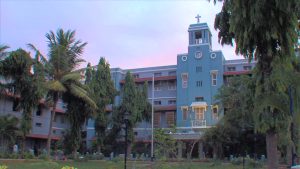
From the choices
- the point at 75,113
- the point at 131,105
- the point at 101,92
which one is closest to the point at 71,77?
the point at 75,113

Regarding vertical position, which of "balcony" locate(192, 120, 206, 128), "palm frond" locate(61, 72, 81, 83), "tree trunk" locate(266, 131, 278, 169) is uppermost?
"palm frond" locate(61, 72, 81, 83)

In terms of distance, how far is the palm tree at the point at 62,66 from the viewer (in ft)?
103

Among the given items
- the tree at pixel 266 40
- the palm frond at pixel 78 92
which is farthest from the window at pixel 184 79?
the tree at pixel 266 40

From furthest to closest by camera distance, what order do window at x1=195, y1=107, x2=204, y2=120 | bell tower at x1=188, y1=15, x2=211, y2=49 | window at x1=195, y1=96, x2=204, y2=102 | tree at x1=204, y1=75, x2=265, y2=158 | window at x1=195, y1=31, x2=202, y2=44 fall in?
window at x1=195, y1=31, x2=202, y2=44 < window at x1=195, y1=96, x2=204, y2=102 < bell tower at x1=188, y1=15, x2=211, y2=49 < window at x1=195, y1=107, x2=204, y2=120 < tree at x1=204, y1=75, x2=265, y2=158

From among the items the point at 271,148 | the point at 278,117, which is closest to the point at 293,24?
the point at 278,117

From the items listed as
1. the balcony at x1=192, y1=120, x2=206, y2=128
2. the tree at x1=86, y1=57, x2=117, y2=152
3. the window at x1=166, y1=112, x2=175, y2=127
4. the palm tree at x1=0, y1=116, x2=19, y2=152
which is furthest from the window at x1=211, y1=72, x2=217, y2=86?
the palm tree at x1=0, y1=116, x2=19, y2=152

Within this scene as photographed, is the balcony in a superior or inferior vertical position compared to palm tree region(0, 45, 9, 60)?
inferior

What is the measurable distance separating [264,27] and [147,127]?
42685mm

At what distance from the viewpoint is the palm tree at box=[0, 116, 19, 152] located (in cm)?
3472

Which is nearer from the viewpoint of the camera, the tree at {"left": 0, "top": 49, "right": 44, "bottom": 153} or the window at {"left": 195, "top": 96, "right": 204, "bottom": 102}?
the tree at {"left": 0, "top": 49, "right": 44, "bottom": 153}

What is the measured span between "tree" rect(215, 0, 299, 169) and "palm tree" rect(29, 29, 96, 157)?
16.6m

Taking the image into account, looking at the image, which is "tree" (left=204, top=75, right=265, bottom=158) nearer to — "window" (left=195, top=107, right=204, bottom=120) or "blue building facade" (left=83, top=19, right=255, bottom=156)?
"blue building facade" (left=83, top=19, right=255, bottom=156)

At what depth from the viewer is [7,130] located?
115ft

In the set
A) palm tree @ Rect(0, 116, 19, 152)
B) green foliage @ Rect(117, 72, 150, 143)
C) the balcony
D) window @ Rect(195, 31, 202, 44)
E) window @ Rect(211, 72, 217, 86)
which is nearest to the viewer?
palm tree @ Rect(0, 116, 19, 152)
